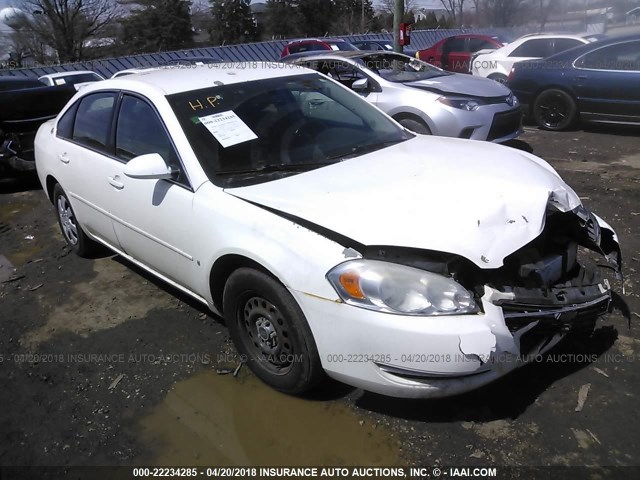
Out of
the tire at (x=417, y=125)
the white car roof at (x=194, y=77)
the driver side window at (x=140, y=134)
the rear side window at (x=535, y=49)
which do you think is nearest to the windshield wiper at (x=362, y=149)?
the white car roof at (x=194, y=77)

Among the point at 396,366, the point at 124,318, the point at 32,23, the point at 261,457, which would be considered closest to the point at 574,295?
the point at 396,366

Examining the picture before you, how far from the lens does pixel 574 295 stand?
2.57 metres

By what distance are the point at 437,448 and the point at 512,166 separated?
164 centimetres

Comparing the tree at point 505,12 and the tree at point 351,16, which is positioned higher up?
the tree at point 351,16

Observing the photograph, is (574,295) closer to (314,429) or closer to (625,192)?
(314,429)

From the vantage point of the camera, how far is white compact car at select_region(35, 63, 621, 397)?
92.1 inches

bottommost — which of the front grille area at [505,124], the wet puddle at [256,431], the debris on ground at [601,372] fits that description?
the wet puddle at [256,431]

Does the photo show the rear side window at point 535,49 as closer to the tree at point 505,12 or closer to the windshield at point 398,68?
the windshield at point 398,68

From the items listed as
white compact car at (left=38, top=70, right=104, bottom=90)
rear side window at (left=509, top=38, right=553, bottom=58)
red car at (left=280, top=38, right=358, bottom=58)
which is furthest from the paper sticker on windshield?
red car at (left=280, top=38, right=358, bottom=58)

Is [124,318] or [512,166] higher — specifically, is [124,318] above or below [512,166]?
below

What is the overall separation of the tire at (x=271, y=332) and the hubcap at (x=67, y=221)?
236 cm

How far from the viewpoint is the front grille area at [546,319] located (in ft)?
7.78

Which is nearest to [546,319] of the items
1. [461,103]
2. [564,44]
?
[461,103]

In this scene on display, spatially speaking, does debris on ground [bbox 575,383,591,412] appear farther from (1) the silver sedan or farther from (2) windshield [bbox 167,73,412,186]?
(1) the silver sedan
